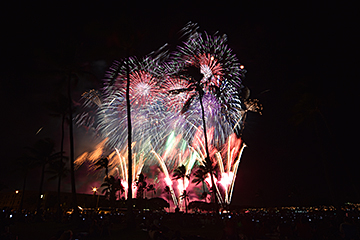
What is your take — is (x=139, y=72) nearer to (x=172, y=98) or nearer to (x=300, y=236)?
(x=172, y=98)

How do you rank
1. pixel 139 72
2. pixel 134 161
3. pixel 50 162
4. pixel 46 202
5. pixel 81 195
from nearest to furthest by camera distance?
1. pixel 139 72
2. pixel 50 162
3. pixel 134 161
4. pixel 46 202
5. pixel 81 195

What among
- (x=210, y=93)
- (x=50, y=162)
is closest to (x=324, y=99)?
(x=210, y=93)

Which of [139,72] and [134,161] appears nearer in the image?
[139,72]

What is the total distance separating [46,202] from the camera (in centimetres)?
9262

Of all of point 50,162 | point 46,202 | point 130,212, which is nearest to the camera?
point 130,212

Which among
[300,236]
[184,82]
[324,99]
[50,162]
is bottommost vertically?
[300,236]

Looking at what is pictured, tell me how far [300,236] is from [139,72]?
2597 centimetres

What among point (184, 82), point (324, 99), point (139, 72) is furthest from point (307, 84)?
point (139, 72)

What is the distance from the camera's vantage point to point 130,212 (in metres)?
18.7

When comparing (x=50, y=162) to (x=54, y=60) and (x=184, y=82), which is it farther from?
(x=184, y=82)

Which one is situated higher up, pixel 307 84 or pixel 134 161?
pixel 307 84

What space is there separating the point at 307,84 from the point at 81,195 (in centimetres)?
10615

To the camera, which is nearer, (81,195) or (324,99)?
(324,99)

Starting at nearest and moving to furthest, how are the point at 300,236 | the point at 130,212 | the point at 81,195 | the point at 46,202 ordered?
the point at 300,236 < the point at 130,212 < the point at 46,202 < the point at 81,195
